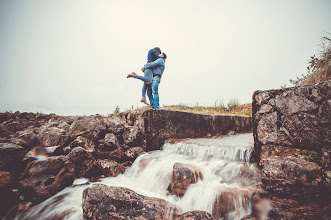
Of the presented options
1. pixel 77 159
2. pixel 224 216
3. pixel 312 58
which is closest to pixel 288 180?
pixel 224 216

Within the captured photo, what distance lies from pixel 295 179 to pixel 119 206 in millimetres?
2196

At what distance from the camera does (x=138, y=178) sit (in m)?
3.53

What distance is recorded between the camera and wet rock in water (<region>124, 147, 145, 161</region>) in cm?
435

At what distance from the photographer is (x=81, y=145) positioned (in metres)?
4.06

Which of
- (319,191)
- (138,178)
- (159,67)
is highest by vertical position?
(159,67)

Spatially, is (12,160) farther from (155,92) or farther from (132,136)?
(155,92)

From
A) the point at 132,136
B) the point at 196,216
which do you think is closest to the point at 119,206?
the point at 196,216

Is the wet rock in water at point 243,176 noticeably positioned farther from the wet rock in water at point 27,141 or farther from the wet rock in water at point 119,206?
the wet rock in water at point 27,141

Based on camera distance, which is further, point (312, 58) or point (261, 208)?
point (312, 58)

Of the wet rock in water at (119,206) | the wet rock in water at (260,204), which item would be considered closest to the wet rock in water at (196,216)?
the wet rock in water at (119,206)

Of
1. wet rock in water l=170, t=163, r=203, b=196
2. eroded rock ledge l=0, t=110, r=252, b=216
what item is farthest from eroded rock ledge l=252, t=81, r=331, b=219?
eroded rock ledge l=0, t=110, r=252, b=216

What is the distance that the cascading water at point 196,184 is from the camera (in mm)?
2219

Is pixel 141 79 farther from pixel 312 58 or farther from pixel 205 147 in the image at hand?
pixel 312 58

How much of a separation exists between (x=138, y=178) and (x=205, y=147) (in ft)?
5.41
